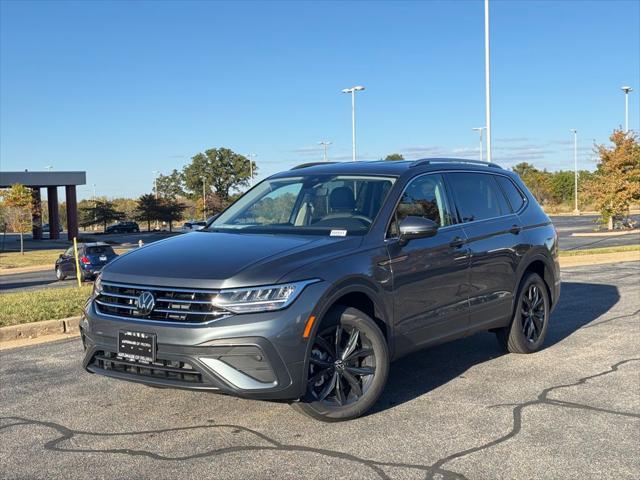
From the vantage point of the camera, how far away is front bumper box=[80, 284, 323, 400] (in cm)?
415

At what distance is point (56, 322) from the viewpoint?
8.09 meters

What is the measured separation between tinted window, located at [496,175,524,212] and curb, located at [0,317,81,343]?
5.08 meters

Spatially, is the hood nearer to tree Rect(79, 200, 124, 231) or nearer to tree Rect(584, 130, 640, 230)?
tree Rect(584, 130, 640, 230)

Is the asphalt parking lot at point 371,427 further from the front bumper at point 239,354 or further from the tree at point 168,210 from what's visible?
the tree at point 168,210

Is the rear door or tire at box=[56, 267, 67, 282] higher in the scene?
the rear door

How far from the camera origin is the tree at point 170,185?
122 m

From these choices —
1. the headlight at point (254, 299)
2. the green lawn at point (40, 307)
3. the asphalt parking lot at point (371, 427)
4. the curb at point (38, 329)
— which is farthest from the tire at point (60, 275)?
the headlight at point (254, 299)

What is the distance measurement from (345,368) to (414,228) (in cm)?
115

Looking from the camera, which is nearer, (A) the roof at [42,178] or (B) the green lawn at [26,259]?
(B) the green lawn at [26,259]

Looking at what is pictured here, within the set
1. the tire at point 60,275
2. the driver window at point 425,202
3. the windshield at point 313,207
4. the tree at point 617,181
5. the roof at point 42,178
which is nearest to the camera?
the windshield at point 313,207

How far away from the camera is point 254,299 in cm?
423

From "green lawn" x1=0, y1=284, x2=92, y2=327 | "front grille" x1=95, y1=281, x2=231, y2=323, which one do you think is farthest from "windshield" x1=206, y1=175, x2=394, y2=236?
"green lawn" x1=0, y1=284, x2=92, y2=327

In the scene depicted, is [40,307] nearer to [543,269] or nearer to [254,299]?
[254,299]

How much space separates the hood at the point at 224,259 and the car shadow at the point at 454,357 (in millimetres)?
1261
